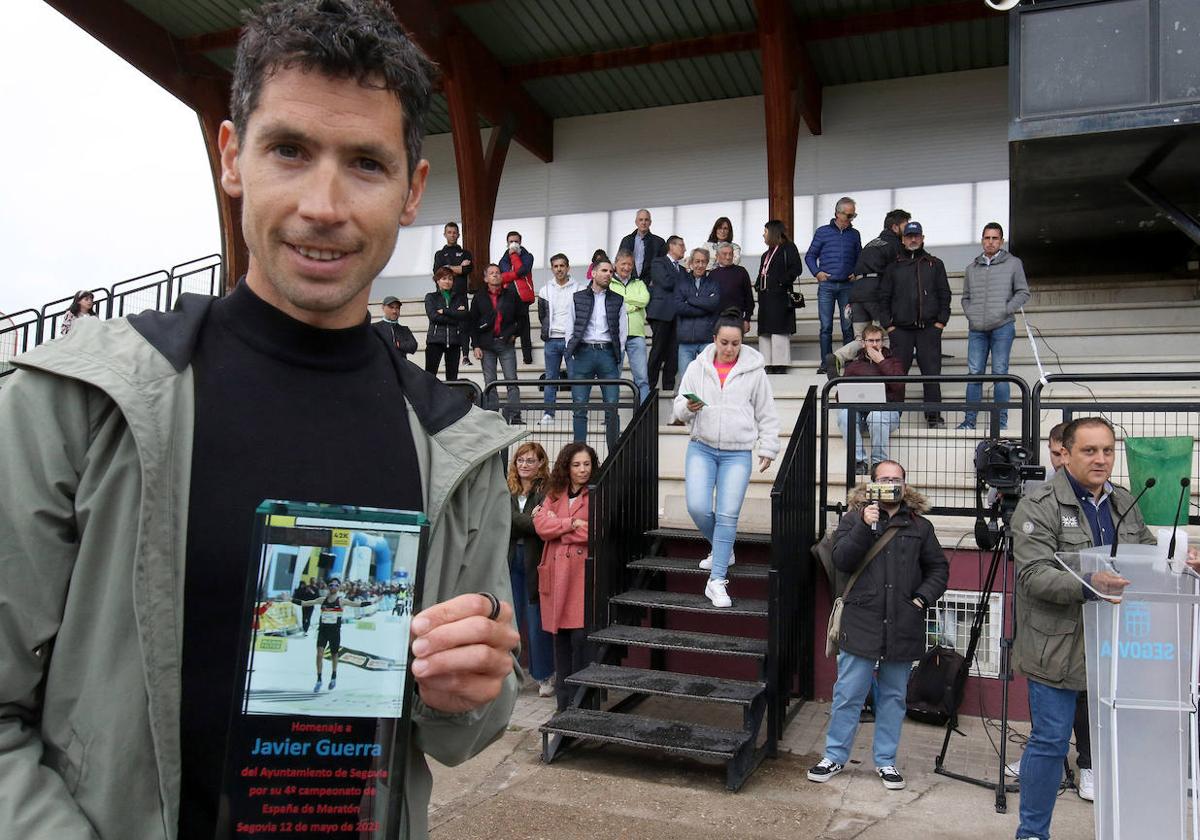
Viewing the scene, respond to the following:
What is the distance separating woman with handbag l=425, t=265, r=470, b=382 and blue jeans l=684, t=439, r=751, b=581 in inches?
210

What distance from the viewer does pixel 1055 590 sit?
13.5 ft

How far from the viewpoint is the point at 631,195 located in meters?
18.8

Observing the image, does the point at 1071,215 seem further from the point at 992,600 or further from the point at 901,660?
the point at 901,660

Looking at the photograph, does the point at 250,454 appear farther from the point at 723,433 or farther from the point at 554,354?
the point at 554,354

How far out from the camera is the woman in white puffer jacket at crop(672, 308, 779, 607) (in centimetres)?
629

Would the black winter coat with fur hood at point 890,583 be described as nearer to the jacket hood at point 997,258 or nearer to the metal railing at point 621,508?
the metal railing at point 621,508

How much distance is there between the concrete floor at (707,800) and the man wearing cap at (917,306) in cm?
410

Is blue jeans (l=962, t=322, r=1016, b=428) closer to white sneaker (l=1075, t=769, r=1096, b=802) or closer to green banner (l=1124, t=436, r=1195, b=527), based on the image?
green banner (l=1124, t=436, r=1195, b=527)

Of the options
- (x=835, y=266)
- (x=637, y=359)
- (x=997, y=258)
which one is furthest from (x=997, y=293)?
(x=637, y=359)

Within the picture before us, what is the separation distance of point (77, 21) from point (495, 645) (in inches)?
665

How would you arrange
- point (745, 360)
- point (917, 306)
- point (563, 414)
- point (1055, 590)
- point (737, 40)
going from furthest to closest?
point (737, 40), point (917, 306), point (563, 414), point (745, 360), point (1055, 590)

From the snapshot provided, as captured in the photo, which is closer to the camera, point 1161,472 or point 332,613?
point 332,613

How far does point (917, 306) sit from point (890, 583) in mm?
4379

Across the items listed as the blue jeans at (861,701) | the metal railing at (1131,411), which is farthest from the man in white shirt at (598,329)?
the blue jeans at (861,701)
